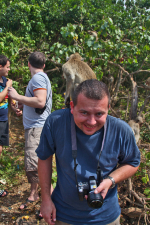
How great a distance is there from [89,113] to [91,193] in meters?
0.44

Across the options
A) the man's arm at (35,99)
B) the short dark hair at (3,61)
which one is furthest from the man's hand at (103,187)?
the short dark hair at (3,61)

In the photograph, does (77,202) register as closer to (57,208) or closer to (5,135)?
(57,208)

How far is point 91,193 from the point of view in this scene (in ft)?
3.41

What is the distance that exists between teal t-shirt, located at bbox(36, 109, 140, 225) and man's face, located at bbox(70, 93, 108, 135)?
0.28 feet

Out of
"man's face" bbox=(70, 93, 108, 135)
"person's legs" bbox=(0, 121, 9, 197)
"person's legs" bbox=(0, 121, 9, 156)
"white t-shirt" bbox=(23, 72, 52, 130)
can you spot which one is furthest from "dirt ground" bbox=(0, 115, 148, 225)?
"man's face" bbox=(70, 93, 108, 135)

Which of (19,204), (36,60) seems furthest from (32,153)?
(36,60)

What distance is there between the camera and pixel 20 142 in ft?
14.8

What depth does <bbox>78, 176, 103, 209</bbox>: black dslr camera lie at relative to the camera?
101cm

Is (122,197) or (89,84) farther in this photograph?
(122,197)

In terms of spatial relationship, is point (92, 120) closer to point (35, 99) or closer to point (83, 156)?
point (83, 156)

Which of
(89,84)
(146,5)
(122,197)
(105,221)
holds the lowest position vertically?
(122,197)

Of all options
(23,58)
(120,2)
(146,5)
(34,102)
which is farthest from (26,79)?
(146,5)

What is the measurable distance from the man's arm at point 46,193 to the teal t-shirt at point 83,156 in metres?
0.05

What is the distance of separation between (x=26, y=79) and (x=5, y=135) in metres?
2.27
